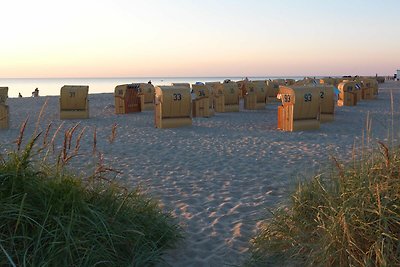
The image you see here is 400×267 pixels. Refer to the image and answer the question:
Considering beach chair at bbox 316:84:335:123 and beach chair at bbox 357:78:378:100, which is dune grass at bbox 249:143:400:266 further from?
beach chair at bbox 357:78:378:100

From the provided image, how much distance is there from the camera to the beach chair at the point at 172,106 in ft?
41.3

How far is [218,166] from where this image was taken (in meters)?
7.52

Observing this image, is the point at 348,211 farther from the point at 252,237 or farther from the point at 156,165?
the point at 156,165

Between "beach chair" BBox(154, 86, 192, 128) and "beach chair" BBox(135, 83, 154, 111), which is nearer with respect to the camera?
"beach chair" BBox(154, 86, 192, 128)

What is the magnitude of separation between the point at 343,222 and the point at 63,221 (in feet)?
6.80

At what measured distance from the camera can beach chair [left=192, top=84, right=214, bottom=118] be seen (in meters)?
16.3

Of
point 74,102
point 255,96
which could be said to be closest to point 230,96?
point 255,96

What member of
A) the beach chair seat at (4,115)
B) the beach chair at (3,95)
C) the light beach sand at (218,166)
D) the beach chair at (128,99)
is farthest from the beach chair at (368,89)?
the beach chair seat at (4,115)

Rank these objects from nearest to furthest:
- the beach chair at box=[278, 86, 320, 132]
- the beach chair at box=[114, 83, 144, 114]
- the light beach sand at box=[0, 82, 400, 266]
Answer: the light beach sand at box=[0, 82, 400, 266] < the beach chair at box=[278, 86, 320, 132] < the beach chair at box=[114, 83, 144, 114]

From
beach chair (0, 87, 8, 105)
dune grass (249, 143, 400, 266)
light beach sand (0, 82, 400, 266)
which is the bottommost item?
light beach sand (0, 82, 400, 266)

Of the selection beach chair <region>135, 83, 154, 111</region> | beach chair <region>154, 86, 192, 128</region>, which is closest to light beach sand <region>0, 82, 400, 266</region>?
beach chair <region>154, 86, 192, 128</region>

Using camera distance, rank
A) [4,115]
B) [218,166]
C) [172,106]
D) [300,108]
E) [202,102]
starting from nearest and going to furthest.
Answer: [218,166], [300,108], [172,106], [4,115], [202,102]

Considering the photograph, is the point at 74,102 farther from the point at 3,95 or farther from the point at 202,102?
the point at 202,102

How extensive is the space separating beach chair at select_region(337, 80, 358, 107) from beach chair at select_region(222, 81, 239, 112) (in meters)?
6.38
